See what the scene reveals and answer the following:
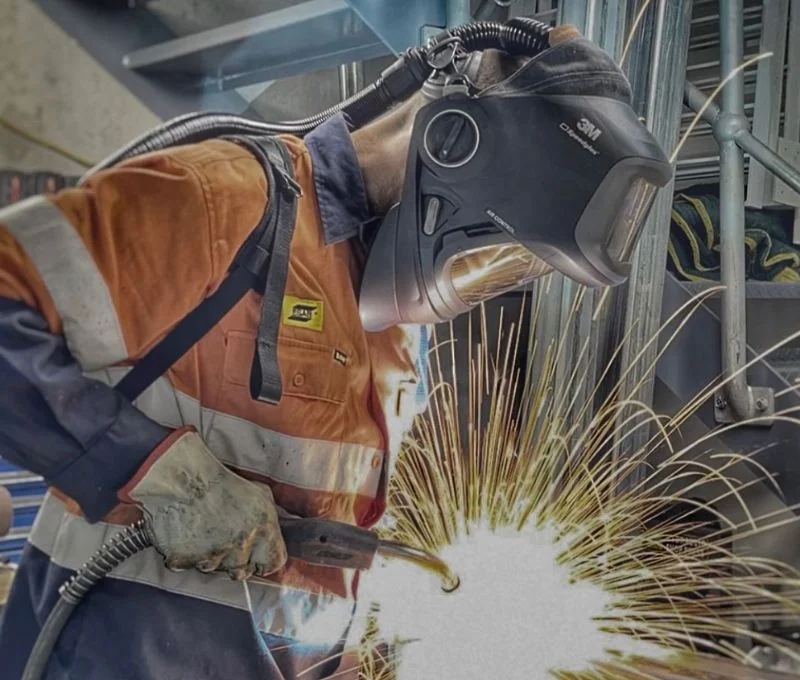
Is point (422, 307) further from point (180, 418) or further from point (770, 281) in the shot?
point (770, 281)

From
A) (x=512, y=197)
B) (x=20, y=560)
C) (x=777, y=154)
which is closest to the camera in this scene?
(x=20, y=560)

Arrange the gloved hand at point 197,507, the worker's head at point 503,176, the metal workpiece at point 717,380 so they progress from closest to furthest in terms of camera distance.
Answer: the gloved hand at point 197,507 → the worker's head at point 503,176 → the metal workpiece at point 717,380

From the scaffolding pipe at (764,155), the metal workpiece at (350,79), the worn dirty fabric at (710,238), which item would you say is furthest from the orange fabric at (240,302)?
the scaffolding pipe at (764,155)

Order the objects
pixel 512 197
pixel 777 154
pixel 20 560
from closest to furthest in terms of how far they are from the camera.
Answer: pixel 20 560 < pixel 512 197 < pixel 777 154

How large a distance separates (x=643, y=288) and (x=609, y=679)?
1.88ft

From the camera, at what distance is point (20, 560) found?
0.96 metres

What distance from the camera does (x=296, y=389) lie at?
41.8 inches

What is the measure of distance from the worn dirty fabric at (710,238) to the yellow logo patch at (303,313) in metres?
0.53

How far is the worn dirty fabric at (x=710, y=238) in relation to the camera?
1210 millimetres

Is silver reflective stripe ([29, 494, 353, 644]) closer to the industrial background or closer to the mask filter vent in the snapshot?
the industrial background

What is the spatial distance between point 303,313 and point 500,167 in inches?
12.6

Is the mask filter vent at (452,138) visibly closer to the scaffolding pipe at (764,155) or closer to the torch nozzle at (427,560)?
the scaffolding pipe at (764,155)

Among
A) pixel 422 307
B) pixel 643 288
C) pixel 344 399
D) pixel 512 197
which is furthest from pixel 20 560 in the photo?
pixel 643 288

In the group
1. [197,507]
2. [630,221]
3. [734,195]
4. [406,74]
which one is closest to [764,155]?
[734,195]
